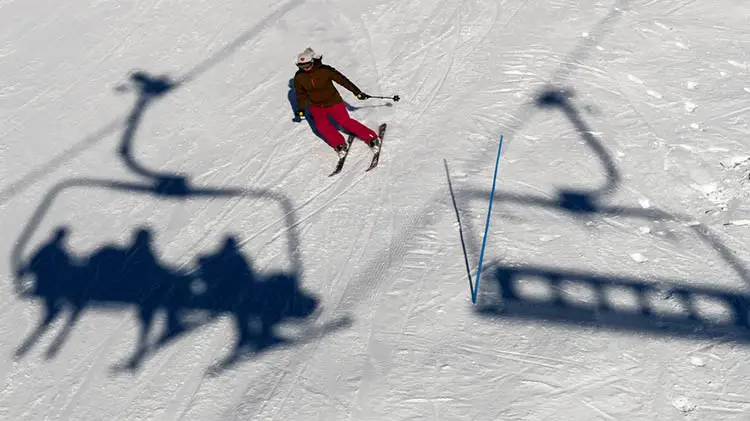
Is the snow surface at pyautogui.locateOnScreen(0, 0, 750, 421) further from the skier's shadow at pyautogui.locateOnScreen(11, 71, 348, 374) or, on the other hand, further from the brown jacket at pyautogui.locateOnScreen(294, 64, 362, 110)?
the brown jacket at pyautogui.locateOnScreen(294, 64, 362, 110)

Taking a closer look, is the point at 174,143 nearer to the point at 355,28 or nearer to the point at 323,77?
the point at 323,77

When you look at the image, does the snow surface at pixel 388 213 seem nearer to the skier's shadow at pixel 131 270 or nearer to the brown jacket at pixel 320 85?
the skier's shadow at pixel 131 270

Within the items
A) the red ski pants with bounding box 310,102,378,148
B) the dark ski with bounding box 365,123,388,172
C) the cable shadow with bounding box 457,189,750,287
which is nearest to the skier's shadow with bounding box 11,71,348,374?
the red ski pants with bounding box 310,102,378,148

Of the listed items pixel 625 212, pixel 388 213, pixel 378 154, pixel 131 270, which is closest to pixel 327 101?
pixel 378 154

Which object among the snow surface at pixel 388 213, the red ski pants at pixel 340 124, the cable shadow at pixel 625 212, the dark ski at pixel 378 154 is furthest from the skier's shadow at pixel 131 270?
the cable shadow at pixel 625 212

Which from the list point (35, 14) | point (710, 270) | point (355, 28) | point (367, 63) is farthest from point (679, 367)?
point (35, 14)

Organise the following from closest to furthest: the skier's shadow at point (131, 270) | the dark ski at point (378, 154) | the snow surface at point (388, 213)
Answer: the snow surface at point (388, 213) < the skier's shadow at point (131, 270) < the dark ski at point (378, 154)

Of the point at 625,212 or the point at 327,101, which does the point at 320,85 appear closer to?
the point at 327,101
